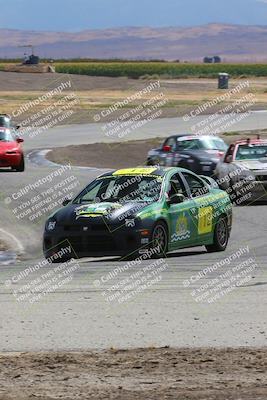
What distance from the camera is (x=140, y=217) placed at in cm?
1568

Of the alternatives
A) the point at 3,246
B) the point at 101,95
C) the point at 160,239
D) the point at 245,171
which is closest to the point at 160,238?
the point at 160,239

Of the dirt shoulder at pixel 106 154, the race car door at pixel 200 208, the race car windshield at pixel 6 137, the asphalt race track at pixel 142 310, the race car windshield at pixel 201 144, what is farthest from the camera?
the dirt shoulder at pixel 106 154

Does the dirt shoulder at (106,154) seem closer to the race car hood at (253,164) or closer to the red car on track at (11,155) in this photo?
the red car on track at (11,155)

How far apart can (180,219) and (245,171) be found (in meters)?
8.88

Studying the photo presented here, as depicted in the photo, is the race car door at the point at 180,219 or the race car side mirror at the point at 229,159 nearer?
the race car door at the point at 180,219

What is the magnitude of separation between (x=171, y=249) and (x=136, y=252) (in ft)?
2.64

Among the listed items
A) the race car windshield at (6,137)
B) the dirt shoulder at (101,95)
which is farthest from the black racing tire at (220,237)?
the dirt shoulder at (101,95)

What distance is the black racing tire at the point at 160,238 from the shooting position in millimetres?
15758

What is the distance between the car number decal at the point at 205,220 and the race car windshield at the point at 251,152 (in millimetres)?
9180

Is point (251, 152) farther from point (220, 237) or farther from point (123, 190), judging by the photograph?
point (123, 190)

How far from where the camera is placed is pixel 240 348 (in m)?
8.79

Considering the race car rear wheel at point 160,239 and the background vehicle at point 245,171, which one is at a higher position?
the race car rear wheel at point 160,239

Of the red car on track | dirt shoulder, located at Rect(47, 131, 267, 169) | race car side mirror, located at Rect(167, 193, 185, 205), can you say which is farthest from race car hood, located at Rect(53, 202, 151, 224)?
dirt shoulder, located at Rect(47, 131, 267, 169)

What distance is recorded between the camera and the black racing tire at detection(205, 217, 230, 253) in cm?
1733
